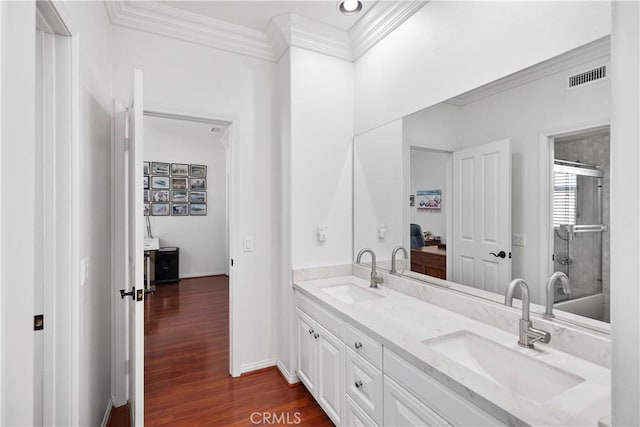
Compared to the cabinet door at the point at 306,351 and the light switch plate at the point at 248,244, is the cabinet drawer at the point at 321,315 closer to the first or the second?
the cabinet door at the point at 306,351

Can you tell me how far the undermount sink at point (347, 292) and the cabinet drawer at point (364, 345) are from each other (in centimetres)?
59

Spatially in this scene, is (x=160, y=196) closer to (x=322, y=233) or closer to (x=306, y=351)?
(x=322, y=233)

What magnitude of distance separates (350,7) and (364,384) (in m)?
2.37

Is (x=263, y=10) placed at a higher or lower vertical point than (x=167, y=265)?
higher

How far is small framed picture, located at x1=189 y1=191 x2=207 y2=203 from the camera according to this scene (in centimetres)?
623

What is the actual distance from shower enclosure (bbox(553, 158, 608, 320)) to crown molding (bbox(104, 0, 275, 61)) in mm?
2281

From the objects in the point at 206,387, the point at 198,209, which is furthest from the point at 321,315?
the point at 198,209

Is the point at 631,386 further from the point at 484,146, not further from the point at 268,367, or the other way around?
the point at 268,367

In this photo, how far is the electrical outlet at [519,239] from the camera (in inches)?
59.4

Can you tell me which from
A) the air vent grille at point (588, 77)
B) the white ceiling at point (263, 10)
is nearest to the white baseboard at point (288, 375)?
the air vent grille at point (588, 77)

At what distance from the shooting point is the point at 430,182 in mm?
2039

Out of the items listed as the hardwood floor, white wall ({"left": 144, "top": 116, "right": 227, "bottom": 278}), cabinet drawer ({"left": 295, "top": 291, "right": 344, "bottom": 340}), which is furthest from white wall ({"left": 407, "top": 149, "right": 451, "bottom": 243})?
white wall ({"left": 144, "top": 116, "right": 227, "bottom": 278})

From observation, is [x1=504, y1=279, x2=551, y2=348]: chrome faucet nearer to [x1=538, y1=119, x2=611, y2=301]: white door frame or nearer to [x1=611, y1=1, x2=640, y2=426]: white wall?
[x1=538, y1=119, x2=611, y2=301]: white door frame

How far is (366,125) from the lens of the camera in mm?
2547
